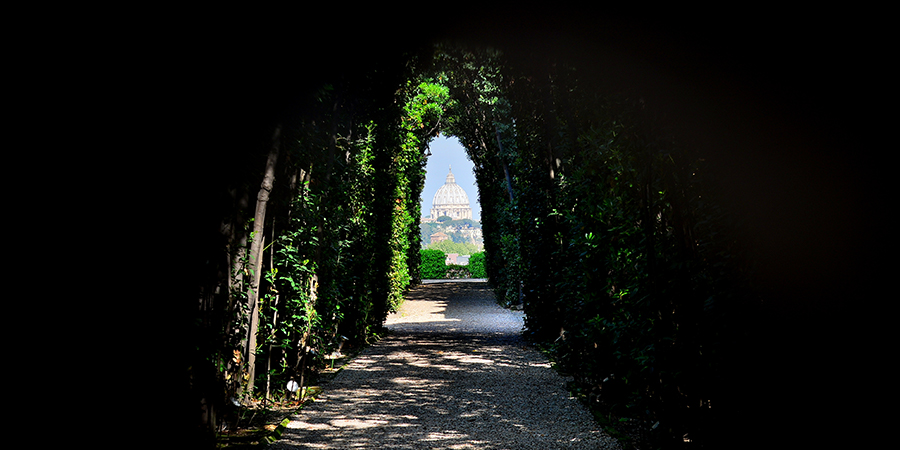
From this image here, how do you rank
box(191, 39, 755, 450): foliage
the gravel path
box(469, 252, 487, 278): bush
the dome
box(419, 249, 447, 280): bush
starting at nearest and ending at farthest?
1. box(191, 39, 755, 450): foliage
2. the gravel path
3. box(419, 249, 447, 280): bush
4. box(469, 252, 487, 278): bush
5. the dome

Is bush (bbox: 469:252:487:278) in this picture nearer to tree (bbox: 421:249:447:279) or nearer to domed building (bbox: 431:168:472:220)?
tree (bbox: 421:249:447:279)

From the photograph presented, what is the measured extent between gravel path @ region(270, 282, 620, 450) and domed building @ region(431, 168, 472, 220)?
111 m

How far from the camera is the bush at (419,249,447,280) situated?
31578 millimetres

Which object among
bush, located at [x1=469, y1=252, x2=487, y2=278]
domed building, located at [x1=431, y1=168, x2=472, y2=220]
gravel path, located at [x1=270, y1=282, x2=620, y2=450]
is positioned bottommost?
gravel path, located at [x1=270, y1=282, x2=620, y2=450]

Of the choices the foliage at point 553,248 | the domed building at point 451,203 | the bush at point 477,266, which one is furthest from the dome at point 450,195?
the foliage at point 553,248

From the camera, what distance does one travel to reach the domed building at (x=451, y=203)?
12088 centimetres

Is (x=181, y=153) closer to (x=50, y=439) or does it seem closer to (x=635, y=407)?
(x=50, y=439)

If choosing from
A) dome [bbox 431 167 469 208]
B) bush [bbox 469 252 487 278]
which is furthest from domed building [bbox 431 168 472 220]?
bush [bbox 469 252 487 278]

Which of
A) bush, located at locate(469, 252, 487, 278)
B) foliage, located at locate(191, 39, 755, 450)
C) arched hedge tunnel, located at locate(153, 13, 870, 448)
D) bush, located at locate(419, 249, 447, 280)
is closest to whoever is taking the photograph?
arched hedge tunnel, located at locate(153, 13, 870, 448)

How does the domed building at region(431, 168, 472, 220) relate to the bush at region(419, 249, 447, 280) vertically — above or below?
above

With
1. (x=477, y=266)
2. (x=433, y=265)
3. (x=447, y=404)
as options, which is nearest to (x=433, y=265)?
(x=433, y=265)

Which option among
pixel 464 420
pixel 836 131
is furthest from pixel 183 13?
pixel 464 420

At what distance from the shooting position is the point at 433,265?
31.8m

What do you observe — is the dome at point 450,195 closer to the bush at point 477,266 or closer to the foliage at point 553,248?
the bush at point 477,266
